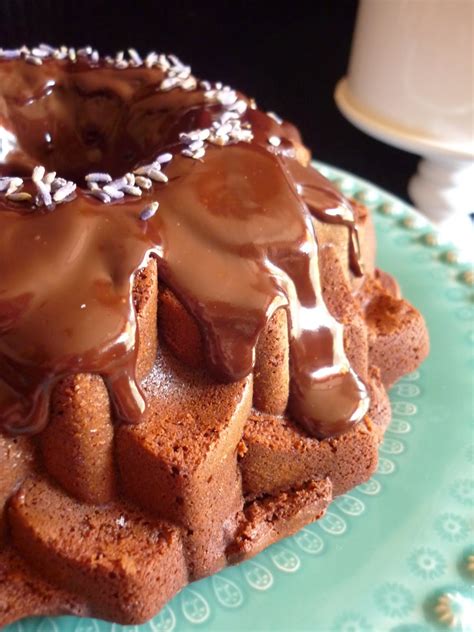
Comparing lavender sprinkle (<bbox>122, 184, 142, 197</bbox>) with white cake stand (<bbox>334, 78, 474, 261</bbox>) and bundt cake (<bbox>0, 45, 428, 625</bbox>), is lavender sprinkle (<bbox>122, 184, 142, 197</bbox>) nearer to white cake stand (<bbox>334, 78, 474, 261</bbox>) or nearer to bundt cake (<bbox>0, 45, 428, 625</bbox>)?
bundt cake (<bbox>0, 45, 428, 625</bbox>)

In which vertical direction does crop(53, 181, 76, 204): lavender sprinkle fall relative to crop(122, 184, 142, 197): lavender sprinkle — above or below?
above

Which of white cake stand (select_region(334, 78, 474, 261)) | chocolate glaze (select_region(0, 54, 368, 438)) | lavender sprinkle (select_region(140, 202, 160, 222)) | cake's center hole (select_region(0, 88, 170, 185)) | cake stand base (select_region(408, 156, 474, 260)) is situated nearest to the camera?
chocolate glaze (select_region(0, 54, 368, 438))

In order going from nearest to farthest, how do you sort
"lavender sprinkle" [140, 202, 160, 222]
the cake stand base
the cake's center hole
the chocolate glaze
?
the chocolate glaze, "lavender sprinkle" [140, 202, 160, 222], the cake's center hole, the cake stand base

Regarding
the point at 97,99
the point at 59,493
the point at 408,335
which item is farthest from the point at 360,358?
the point at 97,99

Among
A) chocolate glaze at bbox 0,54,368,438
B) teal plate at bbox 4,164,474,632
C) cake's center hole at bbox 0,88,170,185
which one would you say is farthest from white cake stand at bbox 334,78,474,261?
cake's center hole at bbox 0,88,170,185

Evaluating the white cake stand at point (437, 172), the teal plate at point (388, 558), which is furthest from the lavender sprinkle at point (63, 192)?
the white cake stand at point (437, 172)

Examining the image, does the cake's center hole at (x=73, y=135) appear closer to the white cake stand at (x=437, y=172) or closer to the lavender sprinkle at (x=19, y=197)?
the lavender sprinkle at (x=19, y=197)
